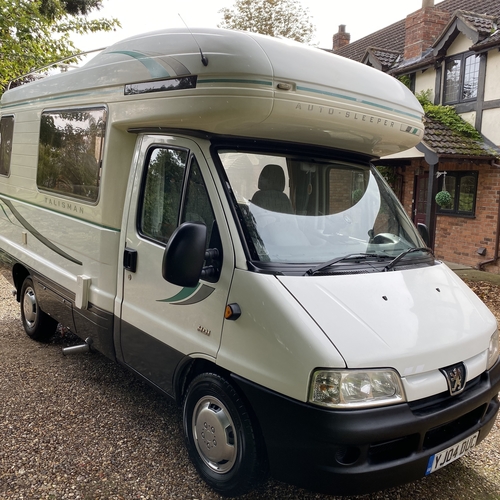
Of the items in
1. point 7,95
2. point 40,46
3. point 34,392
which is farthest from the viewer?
point 40,46

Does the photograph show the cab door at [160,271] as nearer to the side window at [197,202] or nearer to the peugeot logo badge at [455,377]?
the side window at [197,202]

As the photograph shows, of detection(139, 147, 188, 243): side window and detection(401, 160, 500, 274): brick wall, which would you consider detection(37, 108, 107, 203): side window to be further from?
detection(401, 160, 500, 274): brick wall

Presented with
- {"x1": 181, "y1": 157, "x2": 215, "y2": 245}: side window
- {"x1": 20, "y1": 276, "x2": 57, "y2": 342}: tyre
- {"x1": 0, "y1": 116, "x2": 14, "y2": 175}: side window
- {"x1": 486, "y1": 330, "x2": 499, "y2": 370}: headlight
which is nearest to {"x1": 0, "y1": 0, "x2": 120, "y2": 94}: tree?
{"x1": 0, "y1": 116, "x2": 14, "y2": 175}: side window

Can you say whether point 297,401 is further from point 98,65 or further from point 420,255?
point 98,65

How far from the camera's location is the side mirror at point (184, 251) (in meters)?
2.63

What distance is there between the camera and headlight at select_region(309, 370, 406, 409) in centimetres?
240

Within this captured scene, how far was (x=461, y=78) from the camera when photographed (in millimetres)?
12352

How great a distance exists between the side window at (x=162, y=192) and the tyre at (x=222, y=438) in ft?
3.48

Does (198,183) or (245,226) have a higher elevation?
(198,183)

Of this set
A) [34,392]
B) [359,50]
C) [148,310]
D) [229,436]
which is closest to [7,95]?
[34,392]

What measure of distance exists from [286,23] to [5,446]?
3194cm

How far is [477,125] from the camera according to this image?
12.1 m

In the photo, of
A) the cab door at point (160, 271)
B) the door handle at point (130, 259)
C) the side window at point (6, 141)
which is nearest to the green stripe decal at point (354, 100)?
the cab door at point (160, 271)

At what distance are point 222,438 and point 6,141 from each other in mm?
4920
